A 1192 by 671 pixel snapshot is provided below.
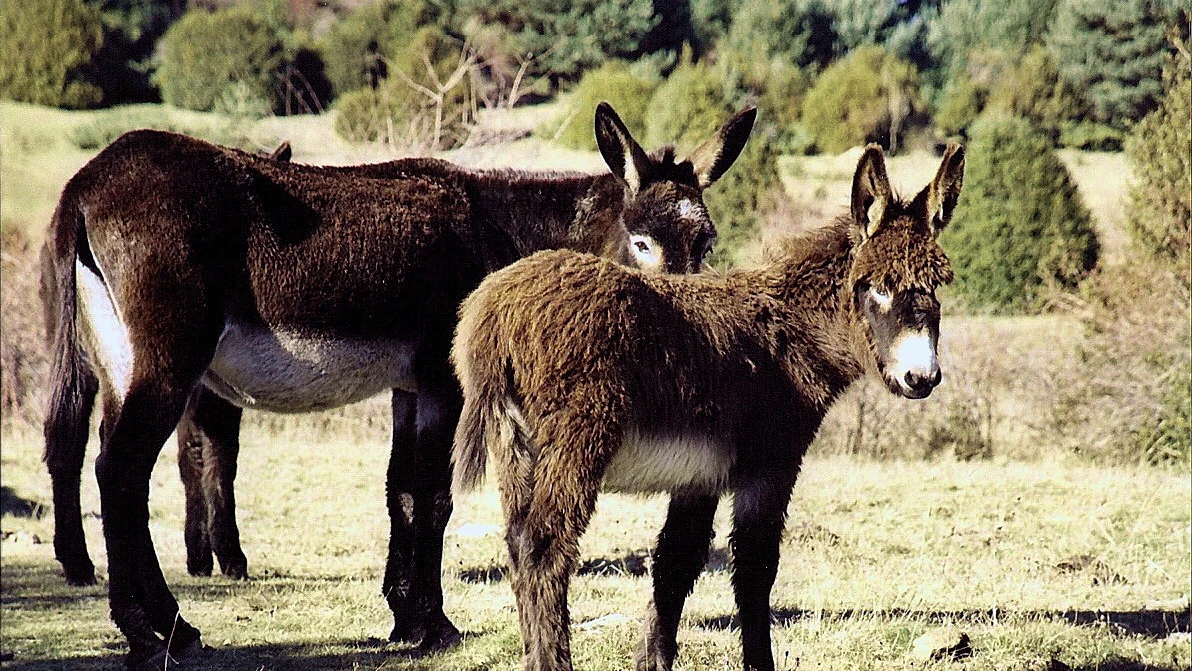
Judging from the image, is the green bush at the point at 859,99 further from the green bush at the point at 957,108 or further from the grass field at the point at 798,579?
the grass field at the point at 798,579

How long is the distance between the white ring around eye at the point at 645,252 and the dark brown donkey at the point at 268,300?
1 cm

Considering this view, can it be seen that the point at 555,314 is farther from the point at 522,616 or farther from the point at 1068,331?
the point at 1068,331

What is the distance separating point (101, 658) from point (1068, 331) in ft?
43.7

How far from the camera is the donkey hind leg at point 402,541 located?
6.47m

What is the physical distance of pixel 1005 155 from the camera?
895 inches

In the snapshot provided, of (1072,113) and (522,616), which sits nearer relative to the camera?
(522,616)

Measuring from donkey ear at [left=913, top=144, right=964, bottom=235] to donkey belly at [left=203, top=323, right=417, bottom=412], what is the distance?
8.83ft

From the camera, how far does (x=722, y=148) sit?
7297mm

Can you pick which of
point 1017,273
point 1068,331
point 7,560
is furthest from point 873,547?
point 1017,273

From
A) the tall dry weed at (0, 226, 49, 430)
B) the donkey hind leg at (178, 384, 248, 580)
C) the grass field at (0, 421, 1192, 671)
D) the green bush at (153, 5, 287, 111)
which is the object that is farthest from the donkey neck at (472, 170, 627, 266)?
the green bush at (153, 5, 287, 111)

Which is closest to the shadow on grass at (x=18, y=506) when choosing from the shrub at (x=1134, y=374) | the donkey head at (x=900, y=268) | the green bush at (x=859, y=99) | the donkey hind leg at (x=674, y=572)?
the donkey hind leg at (x=674, y=572)

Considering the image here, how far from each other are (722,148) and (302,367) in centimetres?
284

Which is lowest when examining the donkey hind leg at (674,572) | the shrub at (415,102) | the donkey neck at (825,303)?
the donkey hind leg at (674,572)

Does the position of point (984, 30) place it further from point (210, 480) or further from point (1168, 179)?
point (210, 480)
